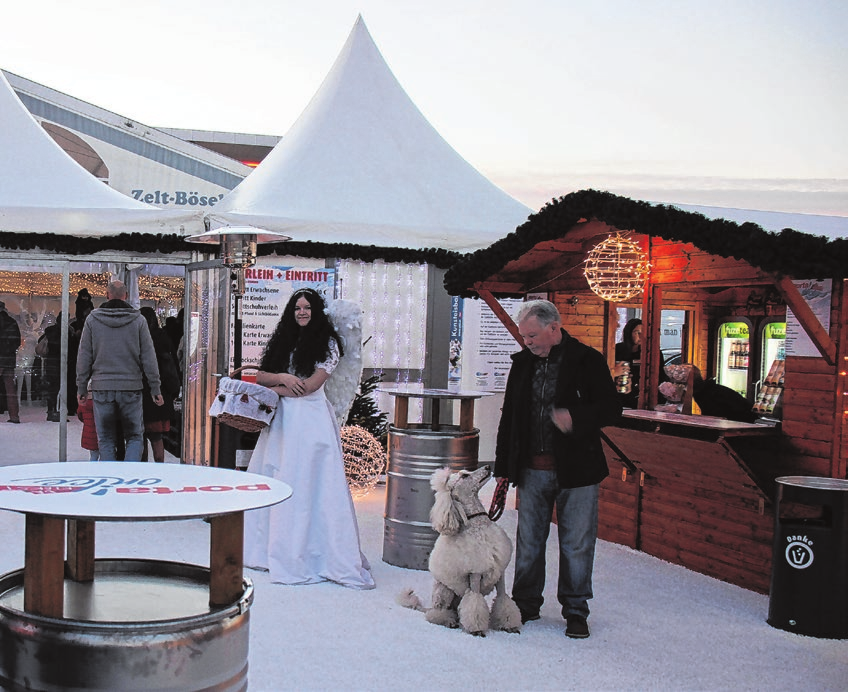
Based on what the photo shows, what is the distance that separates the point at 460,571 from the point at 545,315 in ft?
4.59

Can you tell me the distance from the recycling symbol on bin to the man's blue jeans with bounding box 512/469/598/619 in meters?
1.07

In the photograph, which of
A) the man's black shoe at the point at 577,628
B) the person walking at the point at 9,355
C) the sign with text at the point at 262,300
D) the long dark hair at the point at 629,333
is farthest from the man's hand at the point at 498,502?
the person walking at the point at 9,355

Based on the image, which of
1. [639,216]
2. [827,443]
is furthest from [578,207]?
[827,443]

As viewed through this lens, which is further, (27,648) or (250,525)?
(250,525)

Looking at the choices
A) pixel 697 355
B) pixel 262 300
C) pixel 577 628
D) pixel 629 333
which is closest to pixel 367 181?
pixel 262 300

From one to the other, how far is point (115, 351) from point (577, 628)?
4766mm

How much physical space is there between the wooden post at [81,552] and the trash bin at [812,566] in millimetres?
3796

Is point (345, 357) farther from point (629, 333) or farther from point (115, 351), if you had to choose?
point (629, 333)

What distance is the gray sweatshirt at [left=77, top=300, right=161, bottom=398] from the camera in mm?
8312

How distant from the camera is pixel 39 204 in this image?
9484 millimetres

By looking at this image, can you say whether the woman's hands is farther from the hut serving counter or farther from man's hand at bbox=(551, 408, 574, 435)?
the hut serving counter

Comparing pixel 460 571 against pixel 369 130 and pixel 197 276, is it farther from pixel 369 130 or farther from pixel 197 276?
pixel 369 130

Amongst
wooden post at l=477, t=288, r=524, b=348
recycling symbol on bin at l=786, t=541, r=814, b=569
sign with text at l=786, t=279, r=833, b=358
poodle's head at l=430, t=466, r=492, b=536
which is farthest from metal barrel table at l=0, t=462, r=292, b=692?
wooden post at l=477, t=288, r=524, b=348

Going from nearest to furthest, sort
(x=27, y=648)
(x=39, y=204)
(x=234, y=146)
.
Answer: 1. (x=27, y=648)
2. (x=39, y=204)
3. (x=234, y=146)
